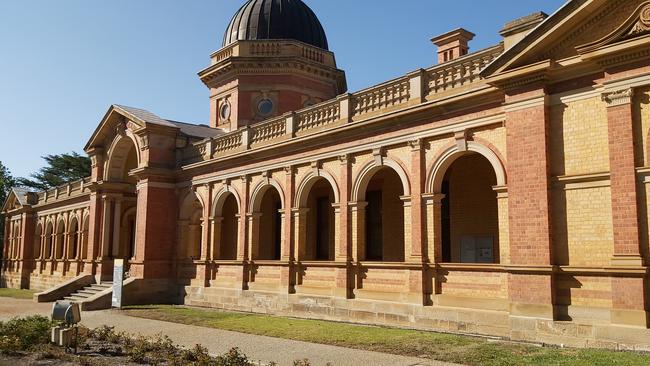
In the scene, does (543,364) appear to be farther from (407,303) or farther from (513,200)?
(407,303)

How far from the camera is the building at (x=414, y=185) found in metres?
11.1

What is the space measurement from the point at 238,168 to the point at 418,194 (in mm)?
9399

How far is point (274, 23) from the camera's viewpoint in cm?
2992

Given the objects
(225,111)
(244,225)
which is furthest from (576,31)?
(225,111)

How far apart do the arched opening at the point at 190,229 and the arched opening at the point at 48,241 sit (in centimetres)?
1981

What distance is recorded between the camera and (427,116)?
48.7ft

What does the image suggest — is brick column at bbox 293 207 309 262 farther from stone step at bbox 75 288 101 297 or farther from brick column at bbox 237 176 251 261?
stone step at bbox 75 288 101 297

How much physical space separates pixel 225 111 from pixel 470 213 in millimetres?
16638

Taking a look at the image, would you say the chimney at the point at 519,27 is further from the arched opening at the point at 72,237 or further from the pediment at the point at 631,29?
the arched opening at the point at 72,237

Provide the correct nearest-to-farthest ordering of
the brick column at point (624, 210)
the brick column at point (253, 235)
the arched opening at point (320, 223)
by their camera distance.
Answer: the brick column at point (624, 210)
the brick column at point (253, 235)
the arched opening at point (320, 223)

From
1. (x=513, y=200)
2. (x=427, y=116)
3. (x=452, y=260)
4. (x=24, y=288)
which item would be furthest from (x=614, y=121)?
(x=24, y=288)

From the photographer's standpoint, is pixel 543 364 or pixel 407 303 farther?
pixel 407 303

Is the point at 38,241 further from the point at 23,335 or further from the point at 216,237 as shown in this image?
the point at 23,335

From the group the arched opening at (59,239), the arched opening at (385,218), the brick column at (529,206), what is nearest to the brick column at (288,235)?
the arched opening at (385,218)
